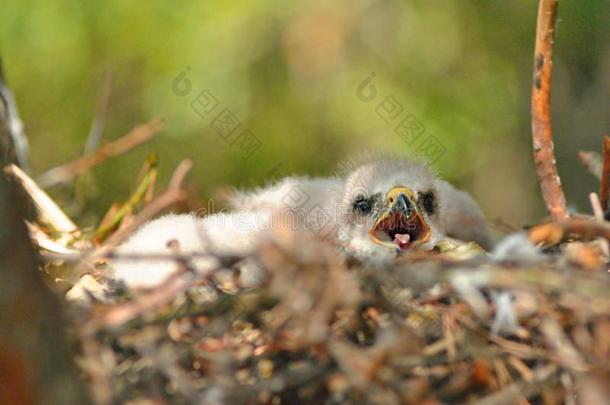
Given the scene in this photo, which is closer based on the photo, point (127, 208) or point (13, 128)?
point (127, 208)

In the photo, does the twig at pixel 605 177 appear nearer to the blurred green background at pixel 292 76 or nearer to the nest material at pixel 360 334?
the nest material at pixel 360 334

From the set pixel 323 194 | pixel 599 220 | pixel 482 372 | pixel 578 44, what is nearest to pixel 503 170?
pixel 578 44

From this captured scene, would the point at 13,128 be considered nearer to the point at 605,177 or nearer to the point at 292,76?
the point at 605,177

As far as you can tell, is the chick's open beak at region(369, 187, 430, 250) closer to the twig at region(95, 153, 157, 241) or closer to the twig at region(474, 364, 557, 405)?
the twig at region(95, 153, 157, 241)

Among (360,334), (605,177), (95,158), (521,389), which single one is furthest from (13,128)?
(521,389)

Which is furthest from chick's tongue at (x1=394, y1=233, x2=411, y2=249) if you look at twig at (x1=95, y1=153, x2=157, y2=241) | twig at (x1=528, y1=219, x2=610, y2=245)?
twig at (x1=528, y1=219, x2=610, y2=245)

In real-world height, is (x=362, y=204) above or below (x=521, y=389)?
above
